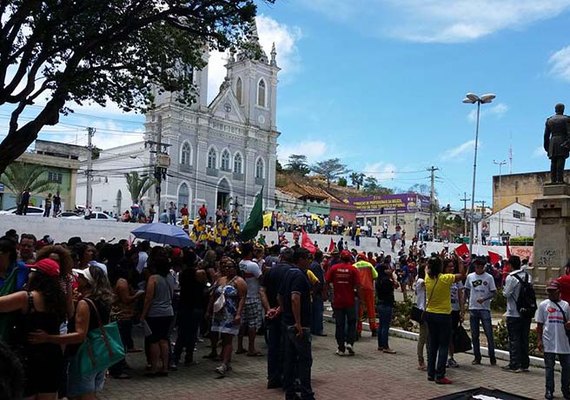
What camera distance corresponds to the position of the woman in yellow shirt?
317 inches

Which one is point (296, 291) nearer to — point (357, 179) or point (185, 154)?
point (185, 154)

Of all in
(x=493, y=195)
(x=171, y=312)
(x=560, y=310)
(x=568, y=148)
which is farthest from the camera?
(x=493, y=195)

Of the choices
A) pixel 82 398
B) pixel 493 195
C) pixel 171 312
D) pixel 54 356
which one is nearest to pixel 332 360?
pixel 171 312

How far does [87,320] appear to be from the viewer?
473cm

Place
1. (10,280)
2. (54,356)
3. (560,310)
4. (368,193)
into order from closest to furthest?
(54,356), (10,280), (560,310), (368,193)

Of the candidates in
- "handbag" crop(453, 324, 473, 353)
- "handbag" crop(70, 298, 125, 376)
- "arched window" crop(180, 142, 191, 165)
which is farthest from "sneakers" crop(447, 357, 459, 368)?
"arched window" crop(180, 142, 191, 165)

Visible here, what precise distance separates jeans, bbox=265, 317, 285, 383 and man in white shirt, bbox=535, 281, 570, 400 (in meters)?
3.43

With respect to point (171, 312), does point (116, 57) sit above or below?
above

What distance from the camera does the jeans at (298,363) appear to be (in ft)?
21.5

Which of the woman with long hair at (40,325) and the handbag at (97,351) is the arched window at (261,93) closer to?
the handbag at (97,351)

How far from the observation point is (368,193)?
10325 centimetres

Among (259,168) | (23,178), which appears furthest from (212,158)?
(23,178)

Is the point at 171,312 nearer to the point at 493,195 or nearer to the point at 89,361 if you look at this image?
the point at 89,361

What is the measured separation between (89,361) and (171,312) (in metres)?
3.12
